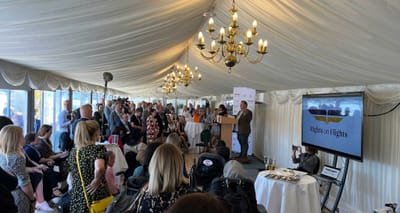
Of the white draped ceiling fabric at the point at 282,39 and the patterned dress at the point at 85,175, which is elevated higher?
the white draped ceiling fabric at the point at 282,39

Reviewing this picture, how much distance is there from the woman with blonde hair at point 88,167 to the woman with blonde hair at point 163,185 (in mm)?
756

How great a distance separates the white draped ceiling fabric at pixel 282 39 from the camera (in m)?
2.39

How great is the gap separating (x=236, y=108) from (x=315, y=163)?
3.97 meters

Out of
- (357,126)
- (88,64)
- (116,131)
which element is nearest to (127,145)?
(116,131)

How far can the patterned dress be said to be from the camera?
233cm

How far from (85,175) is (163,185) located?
994mm

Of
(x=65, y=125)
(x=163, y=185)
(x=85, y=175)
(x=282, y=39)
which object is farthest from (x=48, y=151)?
(x=282, y=39)

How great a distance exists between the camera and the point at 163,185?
1.67 metres

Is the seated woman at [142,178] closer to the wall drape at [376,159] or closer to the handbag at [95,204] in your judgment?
the handbag at [95,204]

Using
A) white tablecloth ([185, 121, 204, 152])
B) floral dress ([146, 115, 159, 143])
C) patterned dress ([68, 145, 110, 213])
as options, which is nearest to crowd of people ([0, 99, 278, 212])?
patterned dress ([68, 145, 110, 213])

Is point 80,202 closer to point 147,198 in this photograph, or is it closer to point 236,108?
point 147,198

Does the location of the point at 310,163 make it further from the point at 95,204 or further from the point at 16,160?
the point at 16,160

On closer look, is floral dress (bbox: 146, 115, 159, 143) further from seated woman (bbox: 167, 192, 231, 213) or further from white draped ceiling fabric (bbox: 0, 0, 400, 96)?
seated woman (bbox: 167, 192, 231, 213)

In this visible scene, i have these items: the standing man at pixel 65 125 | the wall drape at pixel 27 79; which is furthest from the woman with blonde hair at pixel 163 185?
the wall drape at pixel 27 79
